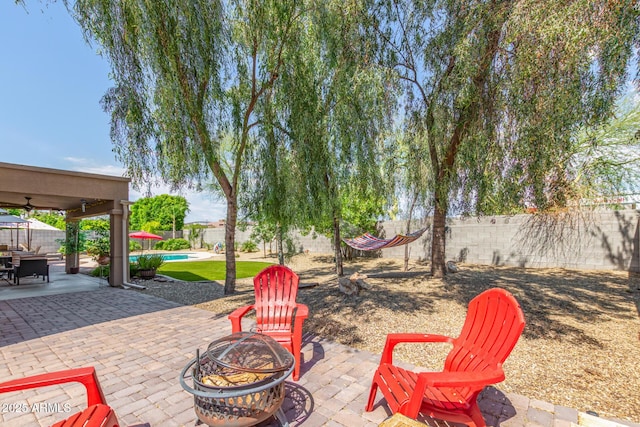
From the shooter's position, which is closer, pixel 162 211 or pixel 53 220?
pixel 53 220

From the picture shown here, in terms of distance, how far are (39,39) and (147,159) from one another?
2556 mm

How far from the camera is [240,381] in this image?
2.05m

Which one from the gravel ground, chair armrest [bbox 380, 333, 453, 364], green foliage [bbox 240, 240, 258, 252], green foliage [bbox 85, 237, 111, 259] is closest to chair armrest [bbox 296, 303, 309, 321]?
chair armrest [bbox 380, 333, 453, 364]

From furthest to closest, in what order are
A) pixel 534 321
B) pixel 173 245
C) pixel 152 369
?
pixel 173 245, pixel 534 321, pixel 152 369

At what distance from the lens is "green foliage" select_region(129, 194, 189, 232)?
90.9 ft

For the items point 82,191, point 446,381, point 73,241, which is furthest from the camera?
point 73,241

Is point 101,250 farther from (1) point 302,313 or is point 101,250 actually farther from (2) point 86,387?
(2) point 86,387

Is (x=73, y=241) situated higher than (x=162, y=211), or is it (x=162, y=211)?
(x=162, y=211)

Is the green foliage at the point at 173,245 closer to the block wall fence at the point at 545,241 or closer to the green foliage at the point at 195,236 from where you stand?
the green foliage at the point at 195,236

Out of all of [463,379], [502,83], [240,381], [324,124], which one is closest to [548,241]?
[502,83]

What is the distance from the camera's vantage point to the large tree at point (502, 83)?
3.24 metres

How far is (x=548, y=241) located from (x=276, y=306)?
1024 cm

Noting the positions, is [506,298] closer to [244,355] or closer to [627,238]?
[244,355]

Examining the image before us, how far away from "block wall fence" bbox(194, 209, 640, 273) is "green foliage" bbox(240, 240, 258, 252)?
33.0ft
